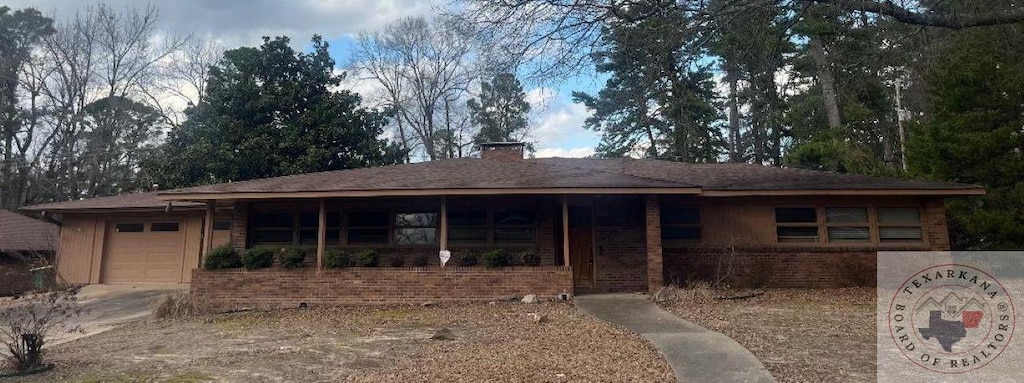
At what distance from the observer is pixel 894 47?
1016 centimetres

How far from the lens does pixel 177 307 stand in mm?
10164

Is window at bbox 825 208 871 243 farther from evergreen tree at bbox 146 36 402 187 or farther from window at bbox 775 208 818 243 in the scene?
evergreen tree at bbox 146 36 402 187

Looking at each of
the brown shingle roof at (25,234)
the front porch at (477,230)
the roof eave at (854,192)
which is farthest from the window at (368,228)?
the brown shingle roof at (25,234)

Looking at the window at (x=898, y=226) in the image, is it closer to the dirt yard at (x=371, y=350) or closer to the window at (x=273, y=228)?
the dirt yard at (x=371, y=350)

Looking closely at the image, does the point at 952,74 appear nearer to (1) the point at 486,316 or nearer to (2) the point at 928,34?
(2) the point at 928,34

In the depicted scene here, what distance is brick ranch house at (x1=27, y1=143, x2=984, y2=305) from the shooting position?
10.8 metres

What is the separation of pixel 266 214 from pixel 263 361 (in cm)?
723

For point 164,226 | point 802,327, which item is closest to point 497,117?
point 164,226

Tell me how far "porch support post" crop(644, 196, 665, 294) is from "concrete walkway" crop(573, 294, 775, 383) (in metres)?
0.99

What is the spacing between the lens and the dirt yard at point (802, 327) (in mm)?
5359

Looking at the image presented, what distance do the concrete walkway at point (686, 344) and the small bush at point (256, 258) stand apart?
6.15 meters

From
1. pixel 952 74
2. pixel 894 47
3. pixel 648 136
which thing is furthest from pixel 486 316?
pixel 648 136

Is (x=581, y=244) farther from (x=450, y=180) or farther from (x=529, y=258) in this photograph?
(x=450, y=180)

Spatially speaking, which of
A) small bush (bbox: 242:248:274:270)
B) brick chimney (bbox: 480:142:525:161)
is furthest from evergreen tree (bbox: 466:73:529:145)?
small bush (bbox: 242:248:274:270)
